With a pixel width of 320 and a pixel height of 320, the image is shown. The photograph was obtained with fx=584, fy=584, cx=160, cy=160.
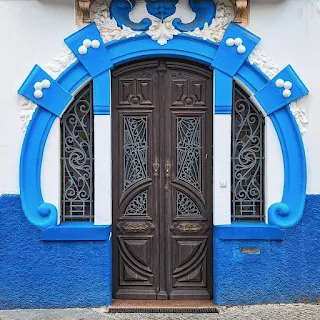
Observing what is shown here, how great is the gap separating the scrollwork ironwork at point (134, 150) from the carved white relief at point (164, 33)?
0.93m

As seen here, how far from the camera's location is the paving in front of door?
6129mm

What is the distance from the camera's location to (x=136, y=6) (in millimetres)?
6473

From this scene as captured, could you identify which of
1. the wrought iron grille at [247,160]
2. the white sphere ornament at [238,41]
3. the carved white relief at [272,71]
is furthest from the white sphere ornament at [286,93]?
the white sphere ornament at [238,41]

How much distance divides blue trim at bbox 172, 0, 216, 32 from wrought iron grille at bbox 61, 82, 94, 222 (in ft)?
4.02

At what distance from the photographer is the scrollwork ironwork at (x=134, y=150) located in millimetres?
6621

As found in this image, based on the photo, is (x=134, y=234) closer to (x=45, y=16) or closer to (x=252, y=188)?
(x=252, y=188)

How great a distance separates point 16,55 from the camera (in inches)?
252

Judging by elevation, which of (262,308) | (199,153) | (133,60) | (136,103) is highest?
(133,60)

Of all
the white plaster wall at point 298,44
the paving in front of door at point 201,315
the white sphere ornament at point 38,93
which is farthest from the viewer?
the white plaster wall at point 298,44

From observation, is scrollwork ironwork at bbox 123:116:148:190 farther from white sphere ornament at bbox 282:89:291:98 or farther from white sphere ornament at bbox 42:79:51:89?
white sphere ornament at bbox 282:89:291:98

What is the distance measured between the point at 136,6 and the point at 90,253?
109 inches

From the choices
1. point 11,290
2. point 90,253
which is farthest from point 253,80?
point 11,290

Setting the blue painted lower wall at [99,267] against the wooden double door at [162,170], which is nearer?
the blue painted lower wall at [99,267]

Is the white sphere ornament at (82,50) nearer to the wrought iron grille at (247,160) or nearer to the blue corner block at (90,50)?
the blue corner block at (90,50)
